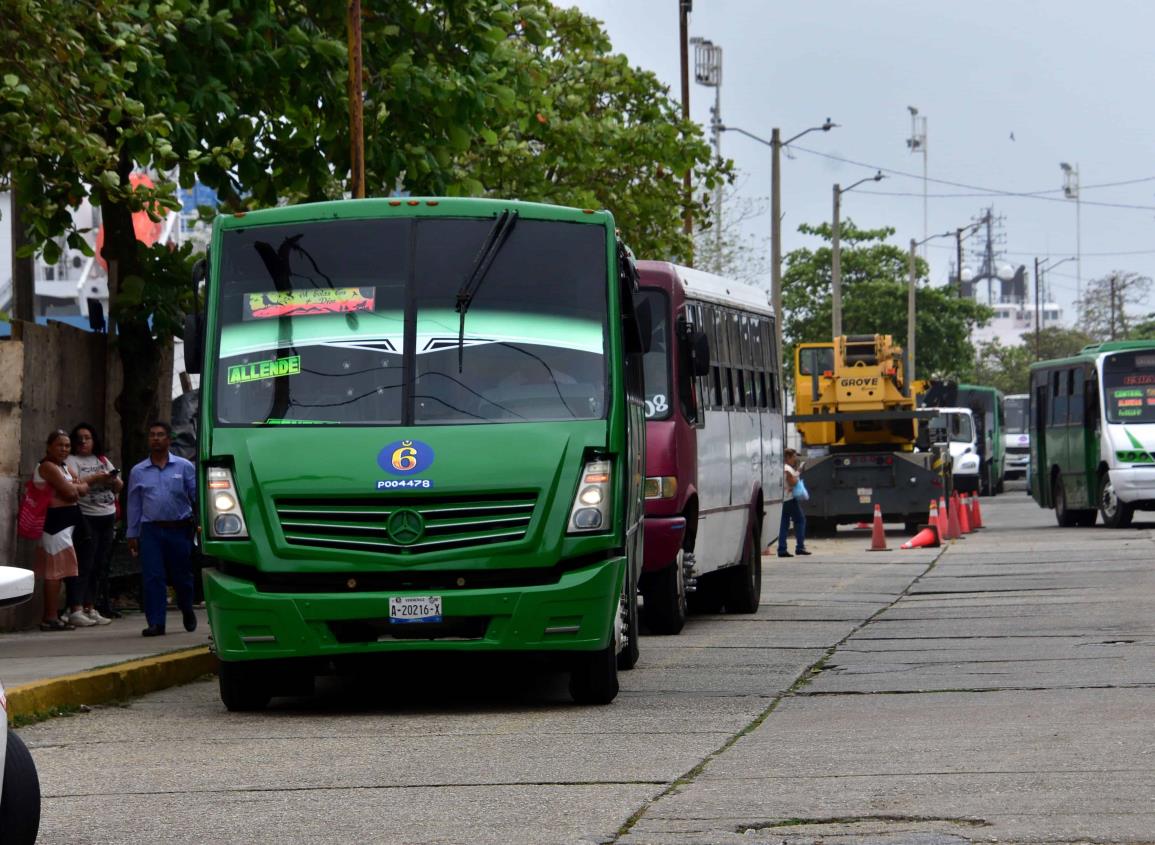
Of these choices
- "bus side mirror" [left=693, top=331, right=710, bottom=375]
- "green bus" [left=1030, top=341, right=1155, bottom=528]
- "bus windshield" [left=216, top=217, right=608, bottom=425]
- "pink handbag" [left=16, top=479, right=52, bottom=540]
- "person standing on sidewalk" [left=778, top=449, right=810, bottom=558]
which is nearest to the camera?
"bus windshield" [left=216, top=217, right=608, bottom=425]

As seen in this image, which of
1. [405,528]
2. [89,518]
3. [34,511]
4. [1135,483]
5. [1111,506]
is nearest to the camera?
[405,528]

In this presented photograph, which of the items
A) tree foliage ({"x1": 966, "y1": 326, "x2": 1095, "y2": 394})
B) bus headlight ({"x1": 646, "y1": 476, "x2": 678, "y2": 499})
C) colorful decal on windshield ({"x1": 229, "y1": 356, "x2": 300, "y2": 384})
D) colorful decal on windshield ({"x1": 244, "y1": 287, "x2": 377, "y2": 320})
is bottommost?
bus headlight ({"x1": 646, "y1": 476, "x2": 678, "y2": 499})

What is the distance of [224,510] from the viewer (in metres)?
11.5

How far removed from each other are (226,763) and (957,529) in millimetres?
27232

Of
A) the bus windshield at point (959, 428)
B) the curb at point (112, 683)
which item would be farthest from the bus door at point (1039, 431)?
the curb at point (112, 683)

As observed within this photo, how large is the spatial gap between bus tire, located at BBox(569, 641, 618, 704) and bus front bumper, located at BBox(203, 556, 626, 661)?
1.17 ft

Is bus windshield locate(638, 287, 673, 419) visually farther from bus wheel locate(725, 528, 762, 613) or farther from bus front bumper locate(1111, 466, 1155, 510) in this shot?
bus front bumper locate(1111, 466, 1155, 510)

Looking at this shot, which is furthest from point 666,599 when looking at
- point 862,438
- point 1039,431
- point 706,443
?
point 1039,431

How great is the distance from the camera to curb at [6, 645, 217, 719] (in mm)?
12102

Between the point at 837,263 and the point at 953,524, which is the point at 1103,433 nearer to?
the point at 953,524

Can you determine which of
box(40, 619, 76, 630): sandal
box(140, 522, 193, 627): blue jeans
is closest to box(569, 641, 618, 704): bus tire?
box(140, 522, 193, 627): blue jeans

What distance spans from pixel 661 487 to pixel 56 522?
5227mm

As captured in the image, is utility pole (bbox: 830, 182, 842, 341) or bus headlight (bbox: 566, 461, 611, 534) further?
utility pole (bbox: 830, 182, 842, 341)

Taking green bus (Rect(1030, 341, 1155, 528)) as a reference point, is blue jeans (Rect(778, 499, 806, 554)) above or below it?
below
